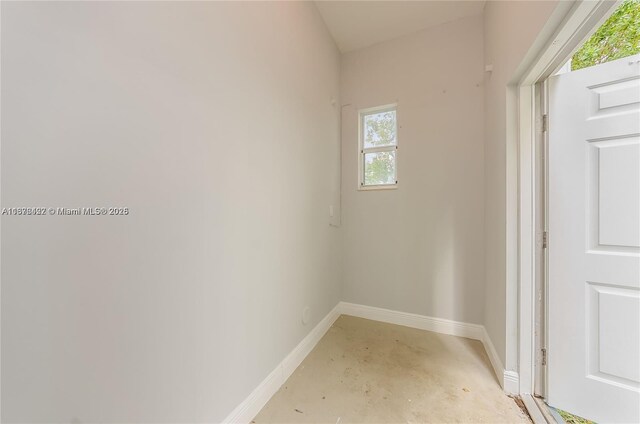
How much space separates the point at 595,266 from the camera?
1.29 m

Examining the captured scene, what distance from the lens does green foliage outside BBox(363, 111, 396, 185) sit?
2.59 m

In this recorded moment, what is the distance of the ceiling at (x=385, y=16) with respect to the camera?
6.92ft

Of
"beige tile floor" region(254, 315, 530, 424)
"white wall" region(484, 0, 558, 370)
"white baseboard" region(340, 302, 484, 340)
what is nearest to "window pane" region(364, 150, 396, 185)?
"white wall" region(484, 0, 558, 370)

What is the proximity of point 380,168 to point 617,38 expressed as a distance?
5.62 ft

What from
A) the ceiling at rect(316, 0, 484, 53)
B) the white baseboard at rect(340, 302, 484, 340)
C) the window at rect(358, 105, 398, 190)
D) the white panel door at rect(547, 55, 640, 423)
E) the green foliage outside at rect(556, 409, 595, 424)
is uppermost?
the ceiling at rect(316, 0, 484, 53)

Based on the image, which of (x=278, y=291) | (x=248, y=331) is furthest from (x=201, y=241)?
(x=278, y=291)

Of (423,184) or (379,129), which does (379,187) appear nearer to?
(423,184)

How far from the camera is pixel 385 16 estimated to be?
2.23 meters

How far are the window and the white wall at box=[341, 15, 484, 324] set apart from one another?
0.08 metres

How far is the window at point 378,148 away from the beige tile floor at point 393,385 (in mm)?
1568

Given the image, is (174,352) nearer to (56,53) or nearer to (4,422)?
(4,422)

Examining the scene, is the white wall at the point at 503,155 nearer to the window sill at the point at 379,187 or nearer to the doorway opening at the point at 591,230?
the doorway opening at the point at 591,230

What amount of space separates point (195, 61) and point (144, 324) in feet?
3.67

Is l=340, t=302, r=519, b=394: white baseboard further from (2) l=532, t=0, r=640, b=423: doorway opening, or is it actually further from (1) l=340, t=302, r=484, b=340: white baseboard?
(2) l=532, t=0, r=640, b=423: doorway opening
